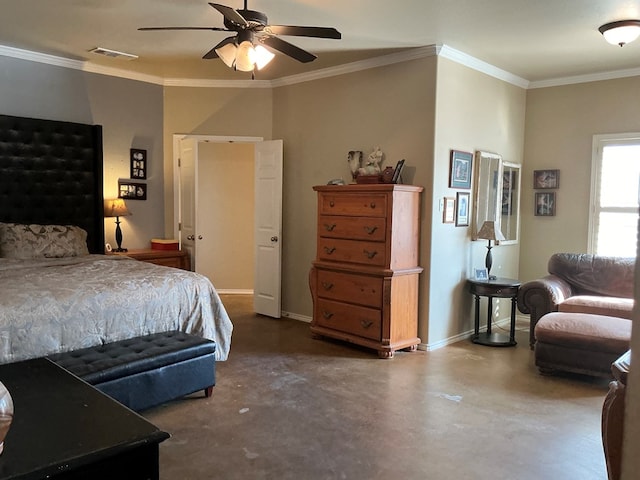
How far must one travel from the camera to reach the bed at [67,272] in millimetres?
3115

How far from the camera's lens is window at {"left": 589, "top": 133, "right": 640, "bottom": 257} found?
5.43m

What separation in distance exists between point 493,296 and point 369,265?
1.29 metres

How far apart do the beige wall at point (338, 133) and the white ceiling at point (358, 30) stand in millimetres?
270

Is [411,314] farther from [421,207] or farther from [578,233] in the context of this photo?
[578,233]

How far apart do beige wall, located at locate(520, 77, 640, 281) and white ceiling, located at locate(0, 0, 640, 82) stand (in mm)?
293

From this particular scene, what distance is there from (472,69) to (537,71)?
2.86 feet

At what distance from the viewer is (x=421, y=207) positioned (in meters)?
4.87

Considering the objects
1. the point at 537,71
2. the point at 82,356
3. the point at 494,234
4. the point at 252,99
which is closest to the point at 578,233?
the point at 494,234

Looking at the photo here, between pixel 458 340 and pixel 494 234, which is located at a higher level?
pixel 494 234

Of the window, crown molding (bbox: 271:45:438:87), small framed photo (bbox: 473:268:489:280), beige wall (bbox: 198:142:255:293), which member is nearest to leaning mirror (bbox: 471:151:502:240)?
small framed photo (bbox: 473:268:489:280)

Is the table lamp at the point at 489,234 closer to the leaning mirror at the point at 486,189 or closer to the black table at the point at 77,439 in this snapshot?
the leaning mirror at the point at 486,189

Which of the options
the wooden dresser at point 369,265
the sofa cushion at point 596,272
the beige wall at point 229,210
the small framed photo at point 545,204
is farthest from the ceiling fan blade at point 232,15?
the beige wall at point 229,210

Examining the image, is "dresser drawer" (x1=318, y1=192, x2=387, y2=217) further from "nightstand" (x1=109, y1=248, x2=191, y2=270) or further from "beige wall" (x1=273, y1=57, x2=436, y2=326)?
"nightstand" (x1=109, y1=248, x2=191, y2=270)

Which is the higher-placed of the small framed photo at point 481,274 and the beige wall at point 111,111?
the beige wall at point 111,111
